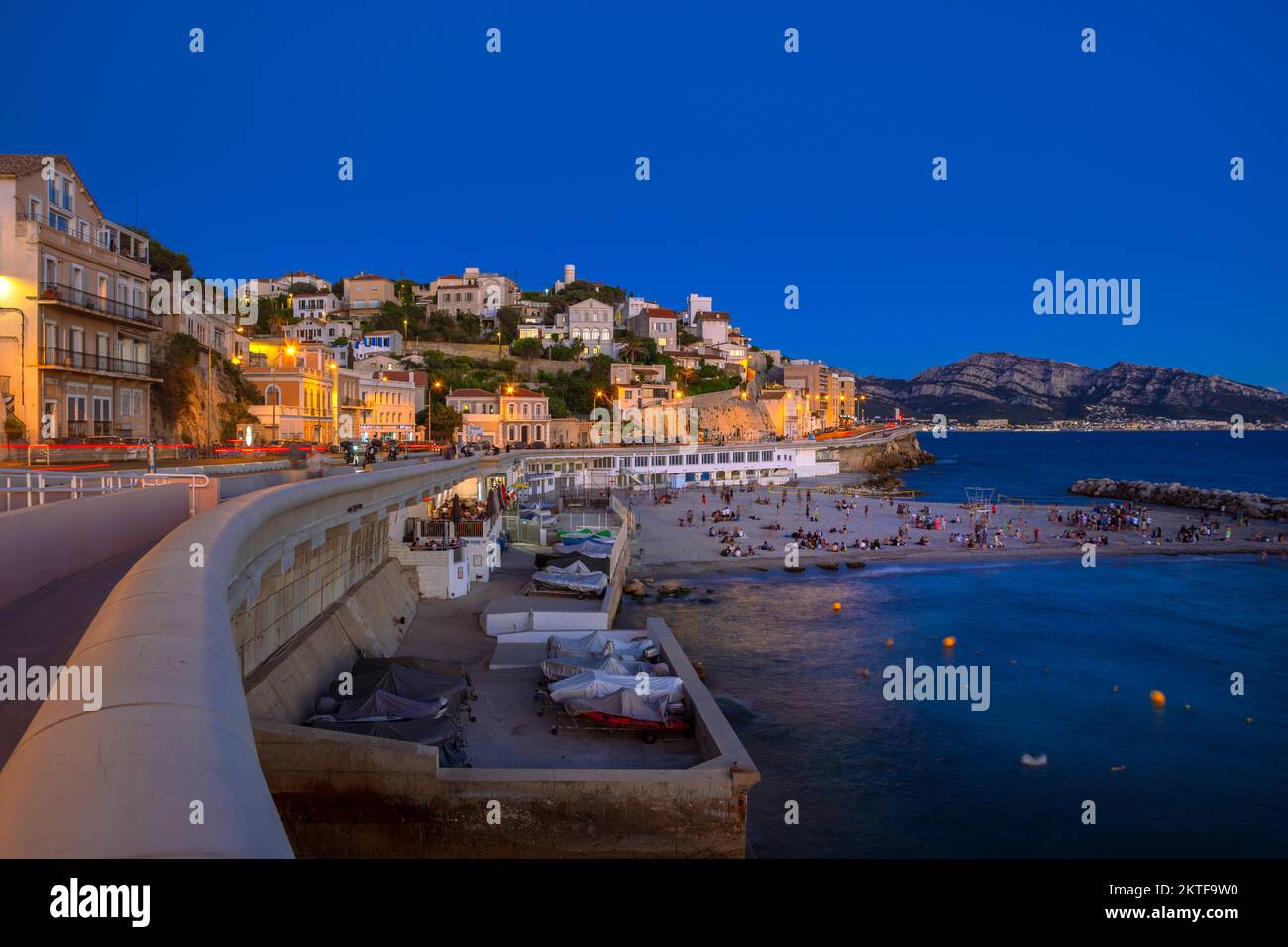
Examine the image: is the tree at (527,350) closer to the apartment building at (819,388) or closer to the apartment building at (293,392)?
the apartment building at (819,388)

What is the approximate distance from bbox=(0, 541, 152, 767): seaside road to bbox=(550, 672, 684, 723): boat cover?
9276 mm

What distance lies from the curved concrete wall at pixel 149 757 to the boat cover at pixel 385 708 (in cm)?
1209

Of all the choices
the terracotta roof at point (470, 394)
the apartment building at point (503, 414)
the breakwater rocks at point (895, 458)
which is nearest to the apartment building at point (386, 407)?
the terracotta roof at point (470, 394)

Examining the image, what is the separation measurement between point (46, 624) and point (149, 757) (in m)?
6.38

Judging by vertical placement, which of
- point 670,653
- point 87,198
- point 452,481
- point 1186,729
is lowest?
point 1186,729

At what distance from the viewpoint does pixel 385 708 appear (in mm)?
16094

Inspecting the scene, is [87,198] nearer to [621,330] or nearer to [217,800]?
[217,800]

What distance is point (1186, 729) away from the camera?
→ 22.2m

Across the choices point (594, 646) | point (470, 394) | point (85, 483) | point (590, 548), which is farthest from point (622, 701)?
point (470, 394)

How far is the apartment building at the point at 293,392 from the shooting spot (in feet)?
176

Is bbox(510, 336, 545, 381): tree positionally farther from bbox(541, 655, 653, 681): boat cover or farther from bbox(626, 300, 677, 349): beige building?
bbox(541, 655, 653, 681): boat cover

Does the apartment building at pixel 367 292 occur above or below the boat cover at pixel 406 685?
above
